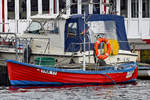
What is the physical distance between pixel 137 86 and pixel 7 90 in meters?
6.06

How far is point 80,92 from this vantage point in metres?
29.2

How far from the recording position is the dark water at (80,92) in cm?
2744

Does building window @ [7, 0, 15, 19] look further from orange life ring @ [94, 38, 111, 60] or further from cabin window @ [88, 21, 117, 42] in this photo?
orange life ring @ [94, 38, 111, 60]

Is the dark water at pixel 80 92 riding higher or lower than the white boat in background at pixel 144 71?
lower

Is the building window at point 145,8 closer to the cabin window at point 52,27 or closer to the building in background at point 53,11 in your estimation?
the building in background at point 53,11

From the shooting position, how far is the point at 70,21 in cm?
3466

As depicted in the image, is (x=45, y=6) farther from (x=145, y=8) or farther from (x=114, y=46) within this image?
(x=114, y=46)

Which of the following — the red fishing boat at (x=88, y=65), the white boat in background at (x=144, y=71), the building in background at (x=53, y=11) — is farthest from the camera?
the building in background at (x=53, y=11)

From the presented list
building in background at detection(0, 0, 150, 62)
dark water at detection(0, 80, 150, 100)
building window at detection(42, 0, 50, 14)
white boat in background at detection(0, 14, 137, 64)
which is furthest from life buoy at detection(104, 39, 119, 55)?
building window at detection(42, 0, 50, 14)

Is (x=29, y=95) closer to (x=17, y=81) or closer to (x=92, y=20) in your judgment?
(x=17, y=81)

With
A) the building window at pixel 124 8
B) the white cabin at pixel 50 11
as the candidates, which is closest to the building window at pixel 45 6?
the white cabin at pixel 50 11

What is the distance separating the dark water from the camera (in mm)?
27438

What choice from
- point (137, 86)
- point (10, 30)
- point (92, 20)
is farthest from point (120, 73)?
point (10, 30)

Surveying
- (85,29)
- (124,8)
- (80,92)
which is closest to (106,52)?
(85,29)
